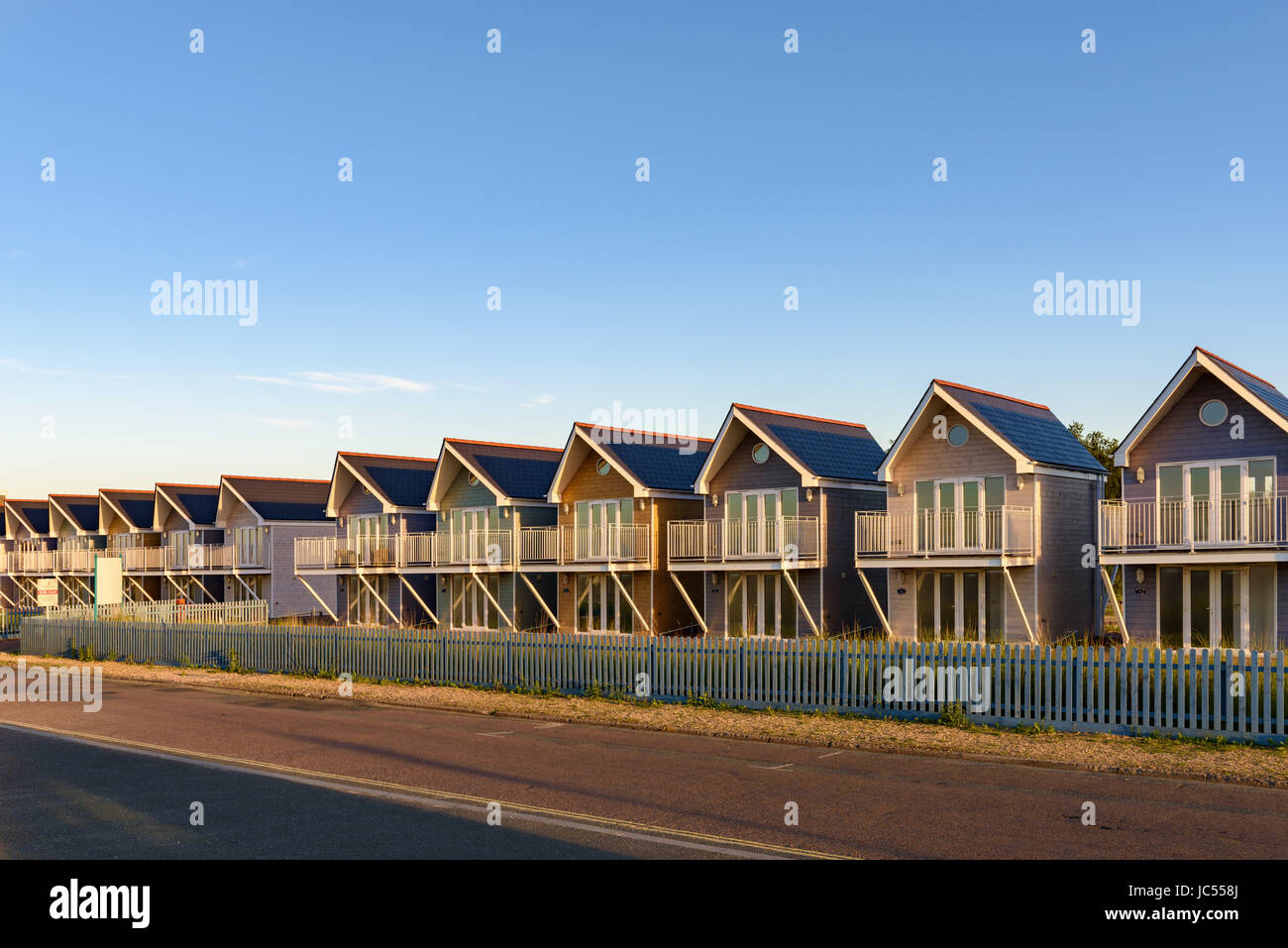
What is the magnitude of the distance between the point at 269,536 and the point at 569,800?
42825 millimetres

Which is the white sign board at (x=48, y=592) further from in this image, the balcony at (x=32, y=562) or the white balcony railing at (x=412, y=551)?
the balcony at (x=32, y=562)

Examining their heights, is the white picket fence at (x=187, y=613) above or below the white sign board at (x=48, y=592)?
below

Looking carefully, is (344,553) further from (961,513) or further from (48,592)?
(961,513)

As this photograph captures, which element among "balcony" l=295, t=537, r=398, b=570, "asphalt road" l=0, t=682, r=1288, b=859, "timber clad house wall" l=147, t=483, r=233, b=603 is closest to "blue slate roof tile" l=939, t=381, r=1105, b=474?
"asphalt road" l=0, t=682, r=1288, b=859

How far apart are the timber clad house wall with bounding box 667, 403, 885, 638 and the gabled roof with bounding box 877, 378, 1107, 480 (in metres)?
2.53

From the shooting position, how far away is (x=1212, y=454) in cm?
2606

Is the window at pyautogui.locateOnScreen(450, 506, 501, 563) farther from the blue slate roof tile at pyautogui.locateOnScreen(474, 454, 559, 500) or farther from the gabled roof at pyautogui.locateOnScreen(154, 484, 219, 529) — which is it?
the gabled roof at pyautogui.locateOnScreen(154, 484, 219, 529)

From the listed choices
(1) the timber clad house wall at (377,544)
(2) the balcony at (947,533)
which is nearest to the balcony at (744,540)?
(2) the balcony at (947,533)

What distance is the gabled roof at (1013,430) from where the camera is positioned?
94.6 ft

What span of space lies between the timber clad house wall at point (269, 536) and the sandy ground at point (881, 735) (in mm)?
26642
